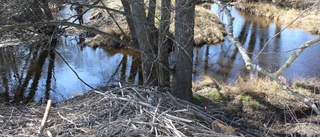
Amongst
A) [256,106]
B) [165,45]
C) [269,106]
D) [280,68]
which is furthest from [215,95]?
[280,68]

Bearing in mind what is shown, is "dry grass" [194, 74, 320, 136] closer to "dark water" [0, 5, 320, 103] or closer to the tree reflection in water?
"dark water" [0, 5, 320, 103]

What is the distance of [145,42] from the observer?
7035mm

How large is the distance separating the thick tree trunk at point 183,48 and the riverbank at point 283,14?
1099 cm

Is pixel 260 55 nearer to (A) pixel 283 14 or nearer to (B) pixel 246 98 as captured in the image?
(B) pixel 246 98

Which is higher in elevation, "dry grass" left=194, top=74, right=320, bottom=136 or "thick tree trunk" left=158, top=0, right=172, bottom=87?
"thick tree trunk" left=158, top=0, right=172, bottom=87

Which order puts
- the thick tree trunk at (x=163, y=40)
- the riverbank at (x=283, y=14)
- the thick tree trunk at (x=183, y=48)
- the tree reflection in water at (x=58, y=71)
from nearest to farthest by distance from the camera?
the thick tree trunk at (x=183, y=48), the thick tree trunk at (x=163, y=40), the tree reflection in water at (x=58, y=71), the riverbank at (x=283, y=14)

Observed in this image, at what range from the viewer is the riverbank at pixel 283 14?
16.6m

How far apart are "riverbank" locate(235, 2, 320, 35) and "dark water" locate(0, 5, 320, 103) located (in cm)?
168

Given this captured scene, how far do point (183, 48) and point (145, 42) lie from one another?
1.38 m

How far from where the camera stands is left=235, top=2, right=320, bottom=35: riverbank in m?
16.6

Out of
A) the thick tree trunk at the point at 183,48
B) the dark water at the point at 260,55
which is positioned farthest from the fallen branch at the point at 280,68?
the dark water at the point at 260,55

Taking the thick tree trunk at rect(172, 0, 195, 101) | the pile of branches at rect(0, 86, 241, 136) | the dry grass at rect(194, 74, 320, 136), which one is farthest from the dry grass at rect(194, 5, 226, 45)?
the pile of branches at rect(0, 86, 241, 136)

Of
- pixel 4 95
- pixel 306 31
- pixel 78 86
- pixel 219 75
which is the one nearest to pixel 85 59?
pixel 78 86

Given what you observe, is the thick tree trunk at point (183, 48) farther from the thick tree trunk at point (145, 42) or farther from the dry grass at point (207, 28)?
the dry grass at point (207, 28)
